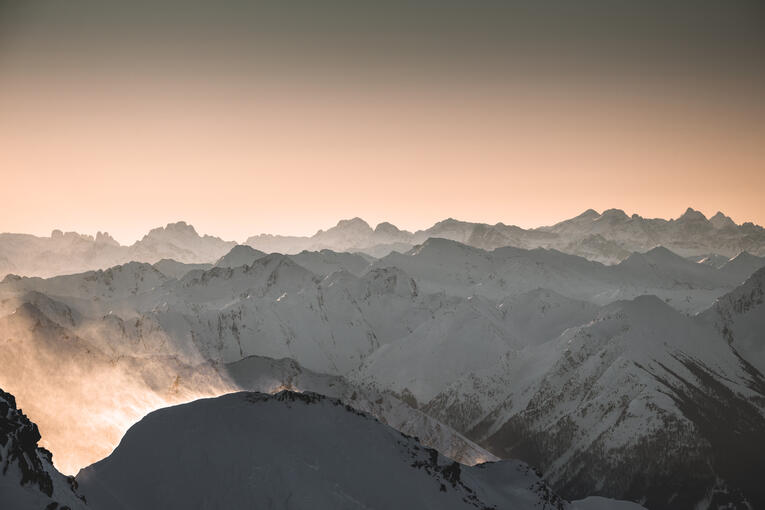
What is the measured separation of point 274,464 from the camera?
117m

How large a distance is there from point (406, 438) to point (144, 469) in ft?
176

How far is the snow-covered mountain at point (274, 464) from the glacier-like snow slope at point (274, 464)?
194 mm

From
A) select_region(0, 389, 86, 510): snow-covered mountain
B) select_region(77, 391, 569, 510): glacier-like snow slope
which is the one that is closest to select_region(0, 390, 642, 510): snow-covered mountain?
select_region(77, 391, 569, 510): glacier-like snow slope

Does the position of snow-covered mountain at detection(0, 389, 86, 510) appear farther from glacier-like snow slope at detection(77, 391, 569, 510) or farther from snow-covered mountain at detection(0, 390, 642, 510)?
glacier-like snow slope at detection(77, 391, 569, 510)

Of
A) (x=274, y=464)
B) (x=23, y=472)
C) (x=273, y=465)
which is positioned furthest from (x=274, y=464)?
(x=23, y=472)

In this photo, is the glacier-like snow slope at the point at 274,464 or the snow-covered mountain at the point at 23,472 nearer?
the snow-covered mountain at the point at 23,472

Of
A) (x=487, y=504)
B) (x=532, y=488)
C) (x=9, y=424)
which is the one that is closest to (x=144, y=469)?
(x=9, y=424)

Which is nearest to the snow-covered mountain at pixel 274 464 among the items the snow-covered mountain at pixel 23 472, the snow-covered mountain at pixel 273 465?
the snow-covered mountain at pixel 273 465

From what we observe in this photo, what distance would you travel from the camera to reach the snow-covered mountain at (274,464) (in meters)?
111

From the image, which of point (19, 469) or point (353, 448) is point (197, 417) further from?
point (19, 469)

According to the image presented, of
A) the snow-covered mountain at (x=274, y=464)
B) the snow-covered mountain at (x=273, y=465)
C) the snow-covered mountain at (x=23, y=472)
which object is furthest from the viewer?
the snow-covered mountain at (x=274, y=464)

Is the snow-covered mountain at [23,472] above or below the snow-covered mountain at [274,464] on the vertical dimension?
above

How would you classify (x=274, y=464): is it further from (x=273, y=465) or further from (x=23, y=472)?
(x=23, y=472)

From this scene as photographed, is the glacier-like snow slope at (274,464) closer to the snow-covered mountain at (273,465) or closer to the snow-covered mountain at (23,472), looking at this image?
the snow-covered mountain at (273,465)
